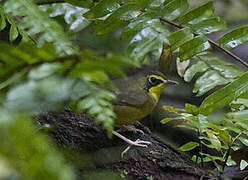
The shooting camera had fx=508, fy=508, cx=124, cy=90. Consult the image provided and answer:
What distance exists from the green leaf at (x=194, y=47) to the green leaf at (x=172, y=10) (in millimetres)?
109

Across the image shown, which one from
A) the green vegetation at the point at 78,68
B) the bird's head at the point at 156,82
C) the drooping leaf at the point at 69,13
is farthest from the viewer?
the bird's head at the point at 156,82

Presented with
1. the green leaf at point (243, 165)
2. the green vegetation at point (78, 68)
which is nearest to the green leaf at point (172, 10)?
the green vegetation at point (78, 68)

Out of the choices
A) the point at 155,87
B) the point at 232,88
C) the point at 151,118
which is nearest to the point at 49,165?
the point at 232,88

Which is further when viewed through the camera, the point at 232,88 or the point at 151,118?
the point at 151,118

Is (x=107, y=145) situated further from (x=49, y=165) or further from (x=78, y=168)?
(x=49, y=165)

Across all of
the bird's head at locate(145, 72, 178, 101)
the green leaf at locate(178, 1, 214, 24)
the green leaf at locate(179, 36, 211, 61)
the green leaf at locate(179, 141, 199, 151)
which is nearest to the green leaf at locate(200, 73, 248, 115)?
the green leaf at locate(179, 36, 211, 61)

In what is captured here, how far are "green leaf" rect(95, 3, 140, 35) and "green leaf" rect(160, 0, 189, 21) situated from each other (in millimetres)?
99

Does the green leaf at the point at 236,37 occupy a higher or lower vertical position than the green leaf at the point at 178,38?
lower

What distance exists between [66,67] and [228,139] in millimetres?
1217

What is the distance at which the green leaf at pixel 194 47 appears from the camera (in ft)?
5.08

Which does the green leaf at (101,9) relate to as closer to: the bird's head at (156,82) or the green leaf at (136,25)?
the green leaf at (136,25)

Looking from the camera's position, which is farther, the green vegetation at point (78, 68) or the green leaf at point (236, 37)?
the green leaf at point (236, 37)

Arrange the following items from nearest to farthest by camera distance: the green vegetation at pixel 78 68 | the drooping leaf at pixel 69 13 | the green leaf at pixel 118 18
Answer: the green vegetation at pixel 78 68
the green leaf at pixel 118 18
the drooping leaf at pixel 69 13

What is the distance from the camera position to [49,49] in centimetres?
57
